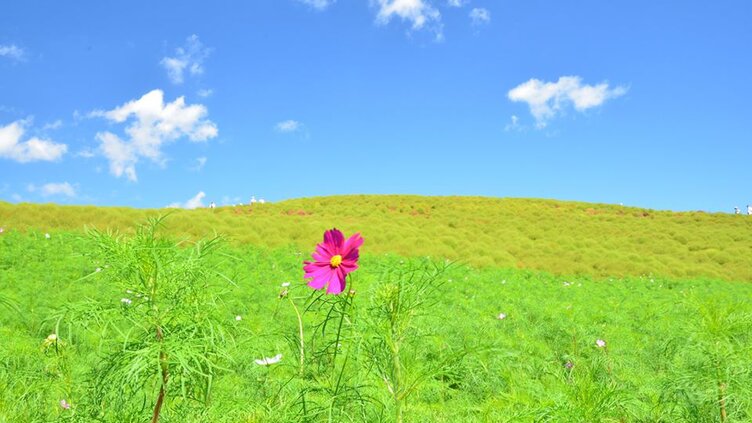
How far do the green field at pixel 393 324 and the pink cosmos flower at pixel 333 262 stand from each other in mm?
63

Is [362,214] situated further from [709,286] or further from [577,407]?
[577,407]

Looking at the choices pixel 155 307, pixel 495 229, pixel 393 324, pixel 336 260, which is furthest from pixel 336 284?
pixel 495 229

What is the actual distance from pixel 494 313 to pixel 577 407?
6434 millimetres

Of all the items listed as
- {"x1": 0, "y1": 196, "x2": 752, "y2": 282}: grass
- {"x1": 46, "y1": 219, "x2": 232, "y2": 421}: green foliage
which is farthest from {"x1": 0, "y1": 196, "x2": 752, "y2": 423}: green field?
{"x1": 0, "y1": 196, "x2": 752, "y2": 282}: grass

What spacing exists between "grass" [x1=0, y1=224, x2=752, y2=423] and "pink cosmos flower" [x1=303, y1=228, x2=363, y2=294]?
0.22 feet

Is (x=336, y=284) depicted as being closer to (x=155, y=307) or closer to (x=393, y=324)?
(x=393, y=324)

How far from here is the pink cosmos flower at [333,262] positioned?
1.32m

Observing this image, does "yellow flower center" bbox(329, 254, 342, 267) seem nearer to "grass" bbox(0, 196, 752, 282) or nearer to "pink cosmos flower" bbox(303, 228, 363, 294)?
"pink cosmos flower" bbox(303, 228, 363, 294)

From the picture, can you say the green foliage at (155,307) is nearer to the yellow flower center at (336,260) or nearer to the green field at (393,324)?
the green field at (393,324)

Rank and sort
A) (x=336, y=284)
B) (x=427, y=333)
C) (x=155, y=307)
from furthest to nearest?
(x=427, y=333), (x=155, y=307), (x=336, y=284)

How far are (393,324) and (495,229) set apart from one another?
23.6 meters

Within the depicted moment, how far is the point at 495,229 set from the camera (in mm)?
24516

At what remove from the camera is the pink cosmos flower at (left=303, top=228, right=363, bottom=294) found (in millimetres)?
1323

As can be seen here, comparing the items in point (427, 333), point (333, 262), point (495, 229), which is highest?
point (495, 229)
